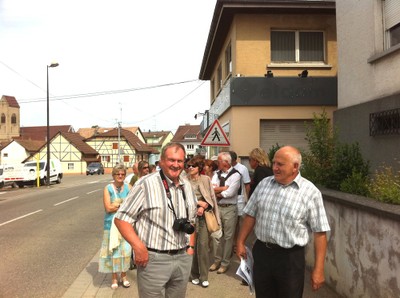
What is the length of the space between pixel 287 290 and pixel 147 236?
4.04 ft

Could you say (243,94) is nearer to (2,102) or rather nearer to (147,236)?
(147,236)

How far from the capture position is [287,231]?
130 inches

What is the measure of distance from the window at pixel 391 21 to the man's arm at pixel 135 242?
20.4 ft

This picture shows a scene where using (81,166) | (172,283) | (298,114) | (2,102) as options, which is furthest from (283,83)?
(2,102)

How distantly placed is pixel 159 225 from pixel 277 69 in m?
10.6

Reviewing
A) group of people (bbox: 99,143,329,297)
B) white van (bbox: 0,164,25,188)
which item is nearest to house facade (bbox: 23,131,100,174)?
white van (bbox: 0,164,25,188)

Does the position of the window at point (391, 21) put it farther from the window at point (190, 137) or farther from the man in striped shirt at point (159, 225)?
the window at point (190, 137)

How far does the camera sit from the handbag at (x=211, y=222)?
5.53 m

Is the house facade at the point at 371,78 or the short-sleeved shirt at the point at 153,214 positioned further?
the house facade at the point at 371,78

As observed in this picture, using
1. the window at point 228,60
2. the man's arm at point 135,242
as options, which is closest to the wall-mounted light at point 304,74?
the window at point 228,60

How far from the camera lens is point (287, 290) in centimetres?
335

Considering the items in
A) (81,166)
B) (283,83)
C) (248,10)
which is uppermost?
(248,10)

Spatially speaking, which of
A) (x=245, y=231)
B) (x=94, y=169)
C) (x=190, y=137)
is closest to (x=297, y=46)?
(x=245, y=231)

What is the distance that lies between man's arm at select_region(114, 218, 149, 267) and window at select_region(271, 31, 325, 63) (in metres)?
10.9
